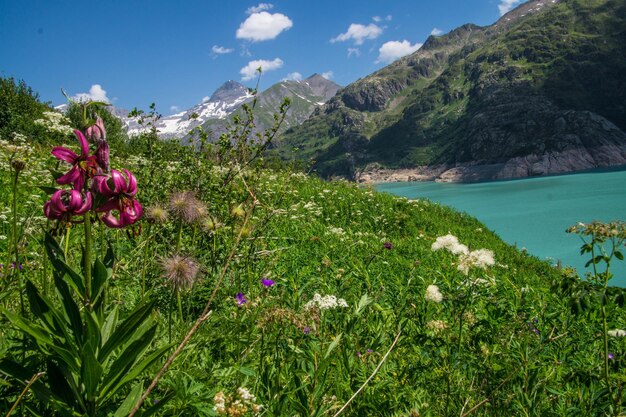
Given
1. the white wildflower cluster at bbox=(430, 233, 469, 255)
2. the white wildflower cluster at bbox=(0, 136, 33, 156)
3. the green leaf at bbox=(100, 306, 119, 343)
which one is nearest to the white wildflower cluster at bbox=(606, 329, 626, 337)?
the white wildflower cluster at bbox=(430, 233, 469, 255)

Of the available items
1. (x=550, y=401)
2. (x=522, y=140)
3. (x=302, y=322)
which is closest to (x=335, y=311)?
(x=302, y=322)

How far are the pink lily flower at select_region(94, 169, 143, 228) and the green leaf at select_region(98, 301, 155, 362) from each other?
1.21ft

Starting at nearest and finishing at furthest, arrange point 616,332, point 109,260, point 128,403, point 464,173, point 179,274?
point 128,403 < point 109,260 < point 179,274 < point 616,332 < point 464,173

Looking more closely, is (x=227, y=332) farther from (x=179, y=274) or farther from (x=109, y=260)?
(x=109, y=260)

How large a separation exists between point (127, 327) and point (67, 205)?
500mm

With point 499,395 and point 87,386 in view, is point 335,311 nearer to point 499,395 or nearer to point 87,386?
point 499,395

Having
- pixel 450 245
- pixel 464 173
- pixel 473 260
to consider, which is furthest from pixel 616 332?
pixel 464 173

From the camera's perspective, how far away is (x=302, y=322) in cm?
223

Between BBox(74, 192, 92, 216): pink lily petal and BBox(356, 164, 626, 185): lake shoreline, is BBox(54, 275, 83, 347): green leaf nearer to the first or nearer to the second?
BBox(74, 192, 92, 216): pink lily petal

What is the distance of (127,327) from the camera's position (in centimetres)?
145

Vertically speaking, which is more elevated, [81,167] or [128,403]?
[81,167]

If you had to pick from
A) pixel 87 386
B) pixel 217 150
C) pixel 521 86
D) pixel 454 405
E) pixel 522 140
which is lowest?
pixel 454 405

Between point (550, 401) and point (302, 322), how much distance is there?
1.88 meters

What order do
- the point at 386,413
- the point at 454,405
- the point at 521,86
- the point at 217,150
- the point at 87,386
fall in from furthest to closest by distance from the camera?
the point at 521,86
the point at 217,150
the point at 454,405
the point at 386,413
the point at 87,386
